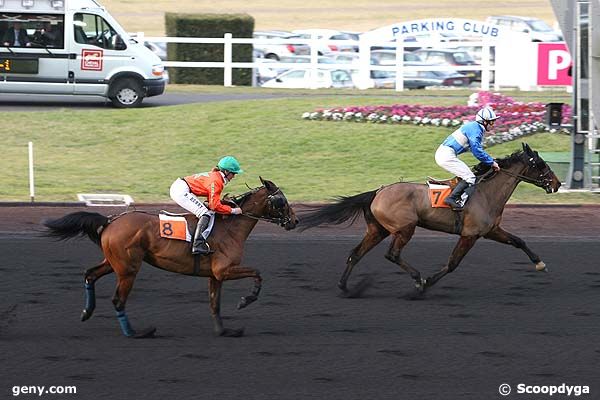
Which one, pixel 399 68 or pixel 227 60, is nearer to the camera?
pixel 399 68

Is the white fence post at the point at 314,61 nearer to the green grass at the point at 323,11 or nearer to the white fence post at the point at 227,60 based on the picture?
the white fence post at the point at 227,60

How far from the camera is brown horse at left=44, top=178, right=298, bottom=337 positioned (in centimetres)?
942

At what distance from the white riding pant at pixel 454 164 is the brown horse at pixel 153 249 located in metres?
2.57

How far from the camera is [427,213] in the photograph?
11.6 metres

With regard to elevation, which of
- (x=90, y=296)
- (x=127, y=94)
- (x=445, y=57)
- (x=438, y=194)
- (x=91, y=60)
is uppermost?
(x=445, y=57)

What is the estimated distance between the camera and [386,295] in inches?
453

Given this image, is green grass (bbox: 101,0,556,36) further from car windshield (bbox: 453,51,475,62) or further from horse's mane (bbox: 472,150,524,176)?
horse's mane (bbox: 472,150,524,176)

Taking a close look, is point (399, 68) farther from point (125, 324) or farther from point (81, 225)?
point (125, 324)

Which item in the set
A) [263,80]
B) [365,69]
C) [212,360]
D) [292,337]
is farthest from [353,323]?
[263,80]

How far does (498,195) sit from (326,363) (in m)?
3.68

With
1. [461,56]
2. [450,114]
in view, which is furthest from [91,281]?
[461,56]

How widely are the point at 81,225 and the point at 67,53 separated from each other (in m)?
15.5

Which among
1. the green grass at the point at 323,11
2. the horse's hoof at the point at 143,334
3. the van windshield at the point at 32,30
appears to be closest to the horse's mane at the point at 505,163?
the horse's hoof at the point at 143,334

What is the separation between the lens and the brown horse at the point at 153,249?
9.42 m
